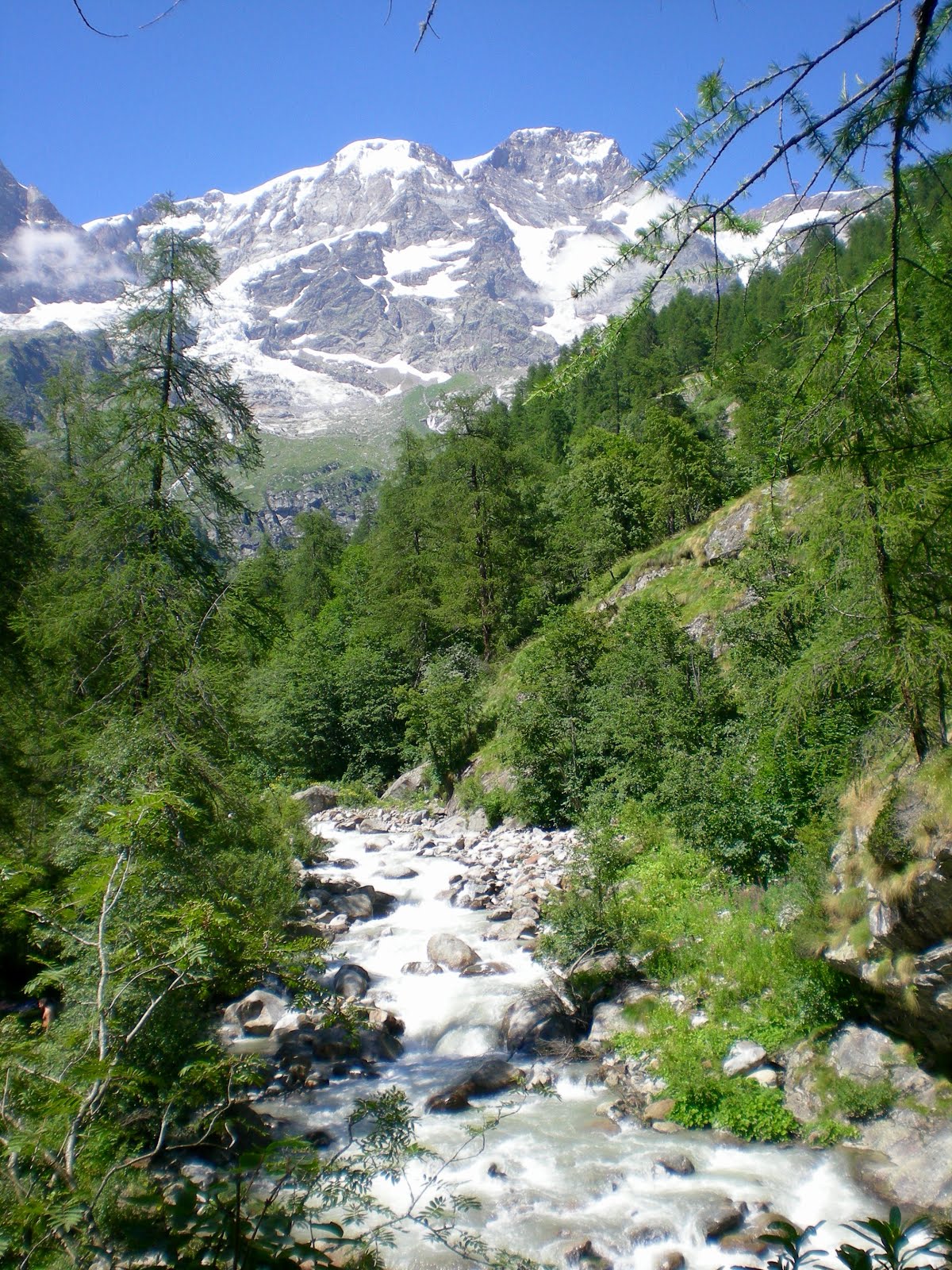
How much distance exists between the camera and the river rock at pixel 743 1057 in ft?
26.4

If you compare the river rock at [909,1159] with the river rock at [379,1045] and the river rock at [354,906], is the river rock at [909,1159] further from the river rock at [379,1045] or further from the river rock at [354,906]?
the river rock at [354,906]

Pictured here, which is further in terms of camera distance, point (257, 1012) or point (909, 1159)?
point (257, 1012)

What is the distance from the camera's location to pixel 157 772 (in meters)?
8.18

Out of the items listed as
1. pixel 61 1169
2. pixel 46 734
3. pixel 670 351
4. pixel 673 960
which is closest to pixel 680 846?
pixel 673 960

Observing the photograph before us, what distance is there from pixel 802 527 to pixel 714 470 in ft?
92.9

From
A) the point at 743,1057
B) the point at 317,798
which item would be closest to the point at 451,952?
the point at 743,1057

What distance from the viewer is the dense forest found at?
12.3ft

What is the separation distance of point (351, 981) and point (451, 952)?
69.1 inches

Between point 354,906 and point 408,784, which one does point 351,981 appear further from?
point 408,784

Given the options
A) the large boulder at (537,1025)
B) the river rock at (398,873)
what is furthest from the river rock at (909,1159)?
the river rock at (398,873)

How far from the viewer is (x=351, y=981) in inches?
448

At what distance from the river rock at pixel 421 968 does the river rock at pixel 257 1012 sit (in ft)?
6.87

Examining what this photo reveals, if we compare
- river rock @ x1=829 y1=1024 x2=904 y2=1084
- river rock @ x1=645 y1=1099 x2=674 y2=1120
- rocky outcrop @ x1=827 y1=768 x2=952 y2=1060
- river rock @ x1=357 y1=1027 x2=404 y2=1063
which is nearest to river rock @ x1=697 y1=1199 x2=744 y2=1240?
river rock @ x1=645 y1=1099 x2=674 y2=1120

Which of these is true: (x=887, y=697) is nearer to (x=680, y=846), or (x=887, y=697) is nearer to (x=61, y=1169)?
(x=680, y=846)
